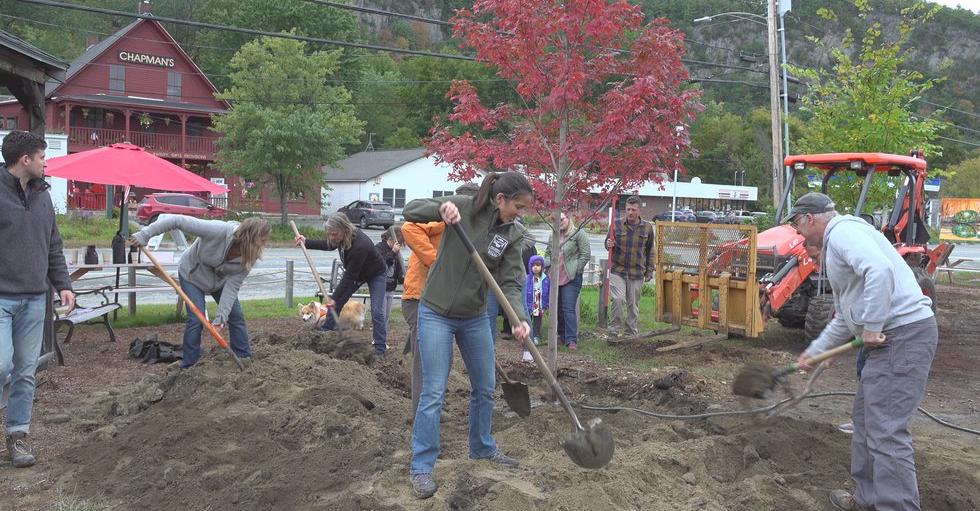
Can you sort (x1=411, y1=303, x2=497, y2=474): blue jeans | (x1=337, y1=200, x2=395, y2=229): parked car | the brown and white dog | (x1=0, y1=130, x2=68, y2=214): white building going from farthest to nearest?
(x1=337, y1=200, x2=395, y2=229): parked car → (x1=0, y1=130, x2=68, y2=214): white building → the brown and white dog → (x1=411, y1=303, x2=497, y2=474): blue jeans

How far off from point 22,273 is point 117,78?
43031 millimetres

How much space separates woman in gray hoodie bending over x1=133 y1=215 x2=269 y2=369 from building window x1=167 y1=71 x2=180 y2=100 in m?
41.2

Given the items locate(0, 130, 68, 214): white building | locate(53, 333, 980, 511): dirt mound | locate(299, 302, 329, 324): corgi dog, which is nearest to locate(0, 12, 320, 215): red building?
locate(0, 130, 68, 214): white building

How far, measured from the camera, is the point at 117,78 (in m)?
44.0

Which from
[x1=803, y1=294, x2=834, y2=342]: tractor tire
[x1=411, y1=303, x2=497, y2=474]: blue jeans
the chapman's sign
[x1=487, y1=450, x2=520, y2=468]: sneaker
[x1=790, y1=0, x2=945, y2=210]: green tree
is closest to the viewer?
[x1=411, y1=303, x2=497, y2=474]: blue jeans

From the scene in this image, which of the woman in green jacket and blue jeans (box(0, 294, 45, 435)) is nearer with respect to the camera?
blue jeans (box(0, 294, 45, 435))

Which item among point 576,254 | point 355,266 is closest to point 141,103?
point 576,254

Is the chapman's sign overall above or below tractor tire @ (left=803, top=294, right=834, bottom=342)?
above

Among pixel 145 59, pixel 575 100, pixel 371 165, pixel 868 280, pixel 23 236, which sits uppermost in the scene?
pixel 145 59

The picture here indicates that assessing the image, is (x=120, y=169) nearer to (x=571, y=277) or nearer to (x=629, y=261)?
(x=571, y=277)

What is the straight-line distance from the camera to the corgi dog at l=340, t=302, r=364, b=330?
1118 centimetres

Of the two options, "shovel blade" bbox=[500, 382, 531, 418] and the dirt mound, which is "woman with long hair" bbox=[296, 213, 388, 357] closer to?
the dirt mound

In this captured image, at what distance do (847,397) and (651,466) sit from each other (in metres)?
4.08

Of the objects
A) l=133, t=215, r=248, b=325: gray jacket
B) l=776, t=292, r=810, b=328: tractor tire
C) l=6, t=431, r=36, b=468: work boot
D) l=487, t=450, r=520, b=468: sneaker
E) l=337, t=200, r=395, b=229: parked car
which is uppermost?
l=337, t=200, r=395, b=229: parked car
